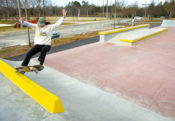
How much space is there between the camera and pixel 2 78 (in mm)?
4141

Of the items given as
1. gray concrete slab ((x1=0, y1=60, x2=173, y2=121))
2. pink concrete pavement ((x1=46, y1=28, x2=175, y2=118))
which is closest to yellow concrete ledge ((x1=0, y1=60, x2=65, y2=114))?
gray concrete slab ((x1=0, y1=60, x2=173, y2=121))

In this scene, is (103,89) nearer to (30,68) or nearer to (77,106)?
(77,106)

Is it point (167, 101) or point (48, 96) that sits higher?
point (48, 96)

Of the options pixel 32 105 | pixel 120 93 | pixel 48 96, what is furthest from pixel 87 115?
pixel 120 93

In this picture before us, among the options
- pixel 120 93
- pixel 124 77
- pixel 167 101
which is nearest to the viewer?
pixel 167 101

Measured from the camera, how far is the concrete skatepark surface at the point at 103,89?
2711 mm

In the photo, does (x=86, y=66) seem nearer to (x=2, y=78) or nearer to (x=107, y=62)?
(x=107, y=62)

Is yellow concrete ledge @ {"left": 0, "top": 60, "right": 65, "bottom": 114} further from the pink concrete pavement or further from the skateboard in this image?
the pink concrete pavement

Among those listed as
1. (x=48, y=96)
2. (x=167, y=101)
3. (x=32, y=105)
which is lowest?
(x=167, y=101)

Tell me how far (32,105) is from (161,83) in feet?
12.2

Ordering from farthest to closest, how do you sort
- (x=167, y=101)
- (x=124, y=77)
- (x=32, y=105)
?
1. (x=124, y=77)
2. (x=167, y=101)
3. (x=32, y=105)

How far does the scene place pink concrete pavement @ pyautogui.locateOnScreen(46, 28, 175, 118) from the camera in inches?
146

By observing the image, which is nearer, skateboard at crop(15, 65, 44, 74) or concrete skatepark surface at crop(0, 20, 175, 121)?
concrete skatepark surface at crop(0, 20, 175, 121)

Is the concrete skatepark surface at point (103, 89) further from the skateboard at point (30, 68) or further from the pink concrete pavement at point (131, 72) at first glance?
the skateboard at point (30, 68)
